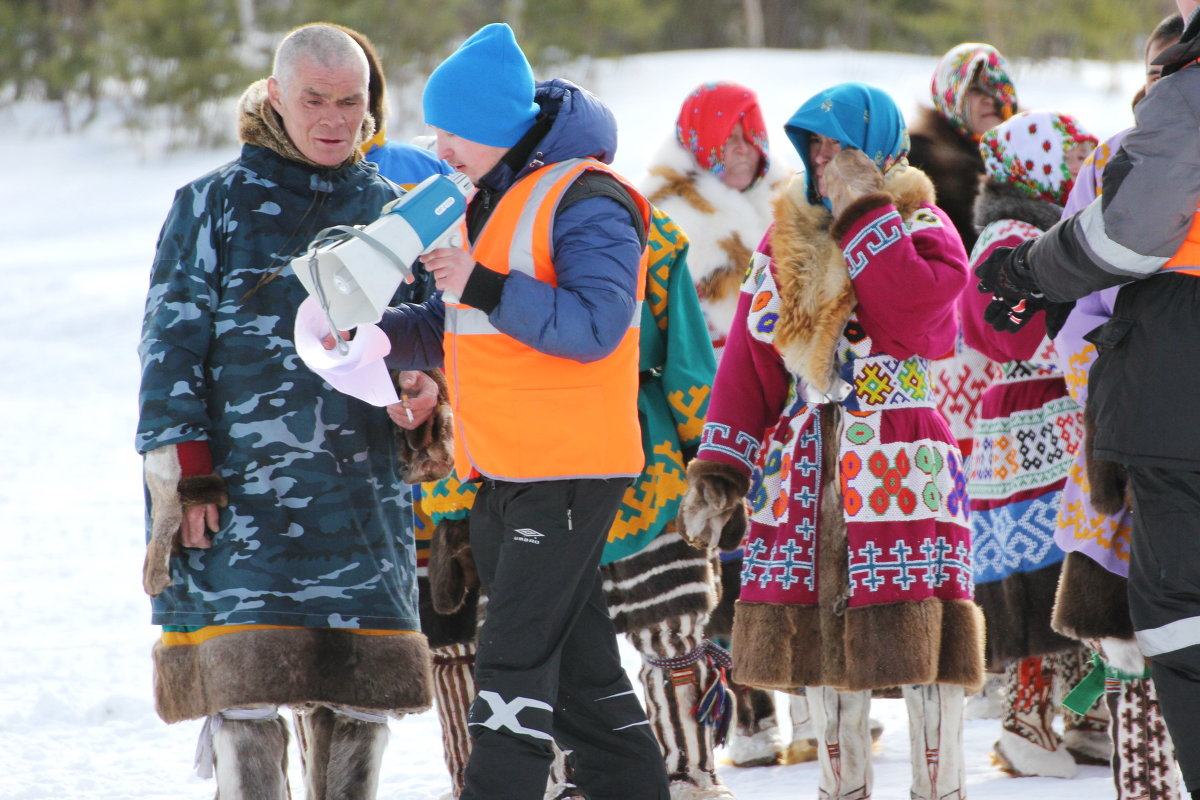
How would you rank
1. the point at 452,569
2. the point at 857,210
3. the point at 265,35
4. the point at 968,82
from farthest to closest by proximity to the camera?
the point at 265,35 < the point at 968,82 < the point at 452,569 < the point at 857,210

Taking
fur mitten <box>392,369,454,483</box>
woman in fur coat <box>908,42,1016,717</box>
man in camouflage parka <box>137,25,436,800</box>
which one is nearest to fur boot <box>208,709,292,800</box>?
man in camouflage parka <box>137,25,436,800</box>

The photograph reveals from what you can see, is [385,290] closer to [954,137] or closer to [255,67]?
[954,137]

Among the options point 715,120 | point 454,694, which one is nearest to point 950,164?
point 715,120

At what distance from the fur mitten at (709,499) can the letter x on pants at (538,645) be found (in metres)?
0.46

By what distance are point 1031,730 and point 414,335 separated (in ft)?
7.30

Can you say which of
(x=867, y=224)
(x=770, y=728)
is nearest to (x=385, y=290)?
(x=867, y=224)

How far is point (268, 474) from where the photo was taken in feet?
10.9

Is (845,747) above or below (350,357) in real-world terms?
below

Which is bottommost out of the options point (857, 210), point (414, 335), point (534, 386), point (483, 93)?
point (534, 386)

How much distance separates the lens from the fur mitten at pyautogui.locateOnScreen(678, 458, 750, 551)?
3.59m

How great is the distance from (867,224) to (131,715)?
3231 millimetres

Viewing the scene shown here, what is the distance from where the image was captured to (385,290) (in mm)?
2811

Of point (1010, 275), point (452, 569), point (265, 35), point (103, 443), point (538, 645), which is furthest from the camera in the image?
point (265, 35)

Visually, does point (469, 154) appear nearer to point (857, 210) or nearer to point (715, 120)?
point (857, 210)
